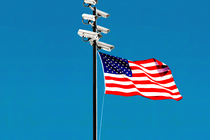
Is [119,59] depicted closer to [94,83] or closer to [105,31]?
[105,31]

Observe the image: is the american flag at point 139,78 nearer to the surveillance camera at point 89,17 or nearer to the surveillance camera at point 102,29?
the surveillance camera at point 102,29

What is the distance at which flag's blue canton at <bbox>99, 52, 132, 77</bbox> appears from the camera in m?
12.4

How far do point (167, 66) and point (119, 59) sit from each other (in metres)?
3.83

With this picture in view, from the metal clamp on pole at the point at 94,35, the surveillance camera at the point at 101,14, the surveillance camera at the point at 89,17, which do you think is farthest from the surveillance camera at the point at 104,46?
the surveillance camera at the point at 101,14

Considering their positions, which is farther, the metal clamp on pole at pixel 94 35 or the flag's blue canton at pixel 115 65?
the flag's blue canton at pixel 115 65

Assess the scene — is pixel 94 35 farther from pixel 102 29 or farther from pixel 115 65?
pixel 115 65

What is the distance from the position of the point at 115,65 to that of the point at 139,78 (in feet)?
5.87

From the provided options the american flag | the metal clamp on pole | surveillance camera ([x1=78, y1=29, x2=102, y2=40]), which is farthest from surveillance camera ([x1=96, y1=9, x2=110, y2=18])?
the american flag

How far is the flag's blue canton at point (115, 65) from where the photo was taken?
12448 millimetres

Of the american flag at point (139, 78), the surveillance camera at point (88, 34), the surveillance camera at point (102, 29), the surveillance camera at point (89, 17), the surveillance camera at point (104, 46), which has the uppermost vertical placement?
the surveillance camera at point (89, 17)

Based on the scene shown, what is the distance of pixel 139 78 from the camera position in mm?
13531

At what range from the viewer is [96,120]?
10578 millimetres

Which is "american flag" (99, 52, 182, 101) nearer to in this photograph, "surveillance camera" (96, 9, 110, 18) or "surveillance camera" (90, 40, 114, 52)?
"surveillance camera" (90, 40, 114, 52)

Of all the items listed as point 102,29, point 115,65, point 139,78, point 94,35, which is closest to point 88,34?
point 94,35
